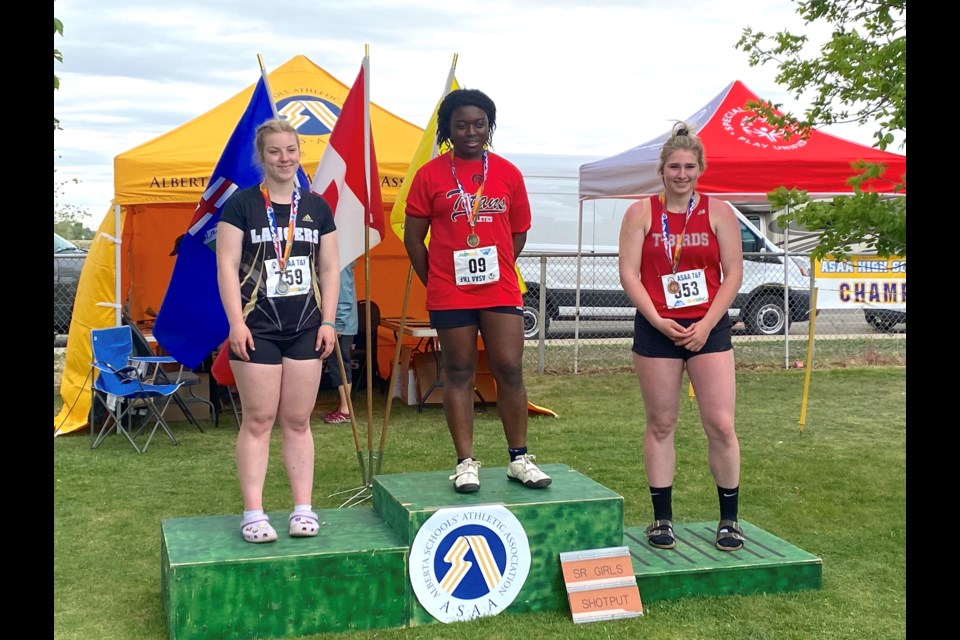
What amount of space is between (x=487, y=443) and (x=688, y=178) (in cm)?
361

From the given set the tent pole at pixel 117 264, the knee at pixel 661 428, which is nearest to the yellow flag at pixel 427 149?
the knee at pixel 661 428

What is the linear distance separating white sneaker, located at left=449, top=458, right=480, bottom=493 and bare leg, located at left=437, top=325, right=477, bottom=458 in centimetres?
6

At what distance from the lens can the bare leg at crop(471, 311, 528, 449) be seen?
4.20 metres

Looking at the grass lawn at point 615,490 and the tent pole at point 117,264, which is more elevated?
the tent pole at point 117,264

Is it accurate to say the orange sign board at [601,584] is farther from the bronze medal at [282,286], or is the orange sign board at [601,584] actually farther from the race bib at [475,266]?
the bronze medal at [282,286]

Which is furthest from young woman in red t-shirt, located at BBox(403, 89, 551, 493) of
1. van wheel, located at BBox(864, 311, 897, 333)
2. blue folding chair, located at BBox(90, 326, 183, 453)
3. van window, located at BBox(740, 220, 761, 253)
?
van window, located at BBox(740, 220, 761, 253)

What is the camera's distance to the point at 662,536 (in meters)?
4.33

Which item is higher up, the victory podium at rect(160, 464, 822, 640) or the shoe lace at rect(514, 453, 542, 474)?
the shoe lace at rect(514, 453, 542, 474)

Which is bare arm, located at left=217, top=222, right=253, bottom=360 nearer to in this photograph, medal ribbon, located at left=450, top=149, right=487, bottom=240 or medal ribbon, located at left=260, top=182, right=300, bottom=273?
medal ribbon, located at left=260, top=182, right=300, bottom=273

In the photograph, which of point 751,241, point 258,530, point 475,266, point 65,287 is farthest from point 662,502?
point 65,287

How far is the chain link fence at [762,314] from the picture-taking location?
11.6 m

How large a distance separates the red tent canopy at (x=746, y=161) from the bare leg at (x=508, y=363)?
5.57 m

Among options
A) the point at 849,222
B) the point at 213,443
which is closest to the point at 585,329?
the point at 213,443
